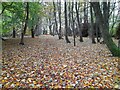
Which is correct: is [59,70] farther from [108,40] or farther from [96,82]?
[108,40]

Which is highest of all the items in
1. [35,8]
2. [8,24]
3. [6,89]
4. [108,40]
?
[35,8]

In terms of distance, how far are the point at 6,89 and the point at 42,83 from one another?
1051 millimetres

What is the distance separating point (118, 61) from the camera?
24.9 feet

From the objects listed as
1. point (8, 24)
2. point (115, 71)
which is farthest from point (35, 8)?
point (115, 71)

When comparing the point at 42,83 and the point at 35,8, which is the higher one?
the point at 35,8

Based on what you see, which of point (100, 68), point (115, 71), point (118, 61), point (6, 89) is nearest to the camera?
point (6, 89)

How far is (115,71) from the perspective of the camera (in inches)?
245

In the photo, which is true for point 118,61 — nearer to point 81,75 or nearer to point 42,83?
point 81,75

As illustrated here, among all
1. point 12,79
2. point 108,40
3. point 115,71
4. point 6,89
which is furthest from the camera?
point 108,40

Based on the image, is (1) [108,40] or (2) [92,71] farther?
(1) [108,40]

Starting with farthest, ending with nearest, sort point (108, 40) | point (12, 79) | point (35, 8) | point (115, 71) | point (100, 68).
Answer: point (35, 8), point (108, 40), point (100, 68), point (115, 71), point (12, 79)

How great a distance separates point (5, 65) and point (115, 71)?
467cm

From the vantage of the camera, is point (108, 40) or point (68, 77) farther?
point (108, 40)

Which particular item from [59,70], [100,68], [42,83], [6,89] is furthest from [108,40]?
[6,89]
